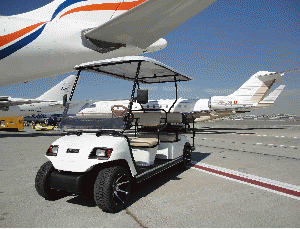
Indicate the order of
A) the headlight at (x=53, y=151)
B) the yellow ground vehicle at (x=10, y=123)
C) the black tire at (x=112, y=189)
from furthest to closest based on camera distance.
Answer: the yellow ground vehicle at (x=10, y=123) → the headlight at (x=53, y=151) → the black tire at (x=112, y=189)

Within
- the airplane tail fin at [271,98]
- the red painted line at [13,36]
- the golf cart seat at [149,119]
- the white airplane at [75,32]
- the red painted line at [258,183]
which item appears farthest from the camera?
the airplane tail fin at [271,98]

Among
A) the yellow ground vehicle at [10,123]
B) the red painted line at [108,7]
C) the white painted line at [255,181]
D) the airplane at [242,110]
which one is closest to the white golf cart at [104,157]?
the white painted line at [255,181]

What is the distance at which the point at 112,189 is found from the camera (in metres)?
2.98

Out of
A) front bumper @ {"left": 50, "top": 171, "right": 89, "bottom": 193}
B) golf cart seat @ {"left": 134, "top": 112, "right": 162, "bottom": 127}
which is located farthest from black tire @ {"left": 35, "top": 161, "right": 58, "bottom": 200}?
golf cart seat @ {"left": 134, "top": 112, "right": 162, "bottom": 127}

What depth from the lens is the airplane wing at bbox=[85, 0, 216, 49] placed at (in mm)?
7051

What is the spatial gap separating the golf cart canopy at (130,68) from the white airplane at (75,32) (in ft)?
9.19

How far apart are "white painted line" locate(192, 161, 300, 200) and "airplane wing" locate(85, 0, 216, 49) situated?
17.4 ft

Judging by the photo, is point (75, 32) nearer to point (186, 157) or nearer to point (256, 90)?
point (186, 157)

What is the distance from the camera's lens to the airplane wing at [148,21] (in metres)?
7.05

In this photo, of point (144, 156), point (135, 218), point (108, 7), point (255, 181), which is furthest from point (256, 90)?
point (135, 218)

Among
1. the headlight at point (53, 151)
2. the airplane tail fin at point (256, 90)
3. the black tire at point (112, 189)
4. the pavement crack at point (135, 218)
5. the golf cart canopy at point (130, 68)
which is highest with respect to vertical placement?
the airplane tail fin at point (256, 90)

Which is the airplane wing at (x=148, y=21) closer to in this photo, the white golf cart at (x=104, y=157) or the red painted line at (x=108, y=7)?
the red painted line at (x=108, y=7)

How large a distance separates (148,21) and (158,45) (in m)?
4.57

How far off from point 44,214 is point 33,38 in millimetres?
7680
